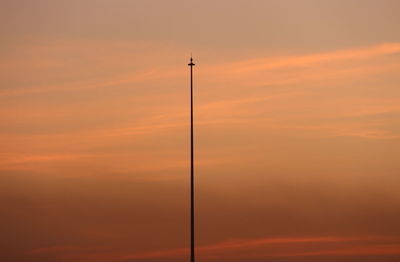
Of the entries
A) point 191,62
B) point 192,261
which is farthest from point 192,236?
point 191,62

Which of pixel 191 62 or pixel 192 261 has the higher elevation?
pixel 191 62

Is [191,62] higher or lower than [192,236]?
higher

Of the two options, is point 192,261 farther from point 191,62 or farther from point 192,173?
point 191,62

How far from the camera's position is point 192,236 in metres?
97.9

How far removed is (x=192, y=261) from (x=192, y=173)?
6177 millimetres

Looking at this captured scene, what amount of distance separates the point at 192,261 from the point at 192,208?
A: 12.4 ft

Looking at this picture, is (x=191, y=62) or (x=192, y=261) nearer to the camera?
(x=192, y=261)

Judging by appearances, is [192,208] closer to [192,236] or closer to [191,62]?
[192,236]

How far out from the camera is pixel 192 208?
98.6 m

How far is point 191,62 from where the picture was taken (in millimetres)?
103875

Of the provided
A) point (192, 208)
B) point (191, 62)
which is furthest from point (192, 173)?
point (191, 62)

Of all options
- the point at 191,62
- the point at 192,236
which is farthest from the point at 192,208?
the point at 191,62

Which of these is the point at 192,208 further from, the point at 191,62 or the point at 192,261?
the point at 191,62

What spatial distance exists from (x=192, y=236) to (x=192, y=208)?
191cm
